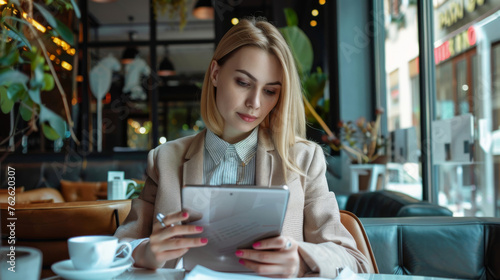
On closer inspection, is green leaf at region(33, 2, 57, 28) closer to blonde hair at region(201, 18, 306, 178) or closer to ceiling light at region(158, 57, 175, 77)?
blonde hair at region(201, 18, 306, 178)

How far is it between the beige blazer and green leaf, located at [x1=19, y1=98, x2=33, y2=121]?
486 millimetres

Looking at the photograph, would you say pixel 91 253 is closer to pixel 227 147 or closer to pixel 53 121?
A: pixel 53 121

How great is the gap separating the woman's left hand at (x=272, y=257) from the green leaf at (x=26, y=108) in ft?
1.41

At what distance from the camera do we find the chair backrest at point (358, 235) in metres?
1.12

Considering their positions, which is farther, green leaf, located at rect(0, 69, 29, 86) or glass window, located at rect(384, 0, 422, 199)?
glass window, located at rect(384, 0, 422, 199)

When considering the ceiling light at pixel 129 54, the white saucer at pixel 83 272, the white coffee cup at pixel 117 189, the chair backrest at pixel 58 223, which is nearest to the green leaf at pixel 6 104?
the white saucer at pixel 83 272

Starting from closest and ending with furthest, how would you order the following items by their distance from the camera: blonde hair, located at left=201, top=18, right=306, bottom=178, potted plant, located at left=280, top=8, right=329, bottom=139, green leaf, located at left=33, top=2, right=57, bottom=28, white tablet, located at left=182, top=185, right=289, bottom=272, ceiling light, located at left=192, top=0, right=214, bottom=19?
green leaf, located at left=33, top=2, right=57, bottom=28 → white tablet, located at left=182, top=185, right=289, bottom=272 → blonde hair, located at left=201, top=18, right=306, bottom=178 → potted plant, located at left=280, top=8, right=329, bottom=139 → ceiling light, located at left=192, top=0, right=214, bottom=19

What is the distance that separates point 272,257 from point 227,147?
0.46 m

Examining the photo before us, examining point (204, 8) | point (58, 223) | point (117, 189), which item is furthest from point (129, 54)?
point (58, 223)

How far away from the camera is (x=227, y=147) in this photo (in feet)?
4.10

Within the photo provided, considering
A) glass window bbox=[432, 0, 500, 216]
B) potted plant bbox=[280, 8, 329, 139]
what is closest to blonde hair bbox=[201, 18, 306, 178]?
glass window bbox=[432, 0, 500, 216]

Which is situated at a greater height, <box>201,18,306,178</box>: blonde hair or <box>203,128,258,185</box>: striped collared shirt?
<box>201,18,306,178</box>: blonde hair

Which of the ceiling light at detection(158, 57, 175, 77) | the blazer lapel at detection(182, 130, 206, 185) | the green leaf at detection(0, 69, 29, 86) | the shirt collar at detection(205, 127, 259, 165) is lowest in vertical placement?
the blazer lapel at detection(182, 130, 206, 185)

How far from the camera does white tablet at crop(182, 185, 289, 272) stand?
76 centimetres
